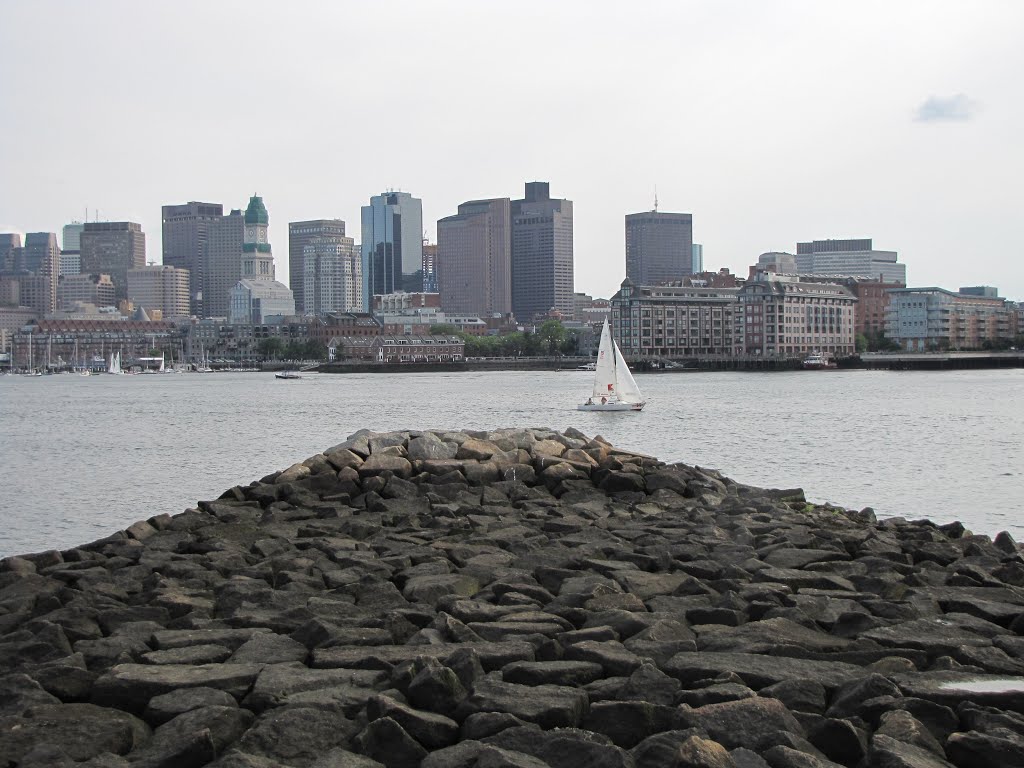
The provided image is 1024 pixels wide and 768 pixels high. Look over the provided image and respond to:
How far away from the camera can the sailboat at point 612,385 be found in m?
64.8

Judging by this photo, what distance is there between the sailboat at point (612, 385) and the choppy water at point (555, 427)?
1.12 metres

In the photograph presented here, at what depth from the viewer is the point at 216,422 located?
207 ft

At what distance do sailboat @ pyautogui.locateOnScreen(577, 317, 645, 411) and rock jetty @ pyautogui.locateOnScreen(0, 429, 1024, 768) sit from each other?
4697 cm

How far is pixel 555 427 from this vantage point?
53.4 metres

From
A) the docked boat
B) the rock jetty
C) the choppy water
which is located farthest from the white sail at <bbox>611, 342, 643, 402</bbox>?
the docked boat

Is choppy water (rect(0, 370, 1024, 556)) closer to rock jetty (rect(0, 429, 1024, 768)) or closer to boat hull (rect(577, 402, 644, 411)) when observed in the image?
boat hull (rect(577, 402, 644, 411))

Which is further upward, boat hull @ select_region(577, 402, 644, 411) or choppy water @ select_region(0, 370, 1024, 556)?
boat hull @ select_region(577, 402, 644, 411)

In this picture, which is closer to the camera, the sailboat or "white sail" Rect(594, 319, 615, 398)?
the sailboat

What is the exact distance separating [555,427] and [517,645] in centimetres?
4384

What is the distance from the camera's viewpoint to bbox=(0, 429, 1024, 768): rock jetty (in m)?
7.55

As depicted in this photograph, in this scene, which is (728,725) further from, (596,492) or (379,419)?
(379,419)

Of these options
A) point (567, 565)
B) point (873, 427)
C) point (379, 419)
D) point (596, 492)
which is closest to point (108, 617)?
point (567, 565)

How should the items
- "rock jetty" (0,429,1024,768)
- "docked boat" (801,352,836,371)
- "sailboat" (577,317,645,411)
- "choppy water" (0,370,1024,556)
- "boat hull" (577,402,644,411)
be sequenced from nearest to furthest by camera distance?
"rock jetty" (0,429,1024,768) → "choppy water" (0,370,1024,556) → "boat hull" (577,402,644,411) → "sailboat" (577,317,645,411) → "docked boat" (801,352,836,371)

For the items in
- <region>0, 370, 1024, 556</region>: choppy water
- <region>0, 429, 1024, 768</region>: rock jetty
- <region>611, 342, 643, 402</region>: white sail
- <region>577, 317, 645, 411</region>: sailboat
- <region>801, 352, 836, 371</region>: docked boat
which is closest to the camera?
<region>0, 429, 1024, 768</region>: rock jetty
